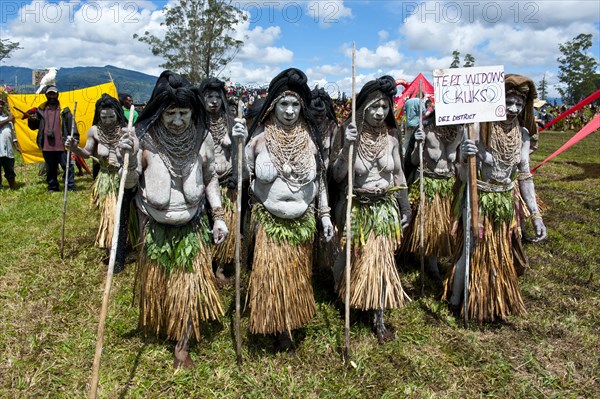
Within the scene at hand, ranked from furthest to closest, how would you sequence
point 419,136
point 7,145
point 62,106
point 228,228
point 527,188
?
point 62,106, point 7,145, point 228,228, point 419,136, point 527,188

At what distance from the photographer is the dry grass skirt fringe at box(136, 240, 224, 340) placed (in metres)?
3.10

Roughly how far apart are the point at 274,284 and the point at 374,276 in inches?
34.0

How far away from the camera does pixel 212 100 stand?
4.34 meters

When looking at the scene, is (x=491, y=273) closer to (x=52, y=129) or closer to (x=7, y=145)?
(x=52, y=129)

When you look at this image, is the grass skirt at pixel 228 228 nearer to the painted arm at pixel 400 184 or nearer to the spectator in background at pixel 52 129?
the painted arm at pixel 400 184

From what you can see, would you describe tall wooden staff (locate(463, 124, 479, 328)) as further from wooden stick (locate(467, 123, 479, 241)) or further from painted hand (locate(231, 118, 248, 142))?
painted hand (locate(231, 118, 248, 142))

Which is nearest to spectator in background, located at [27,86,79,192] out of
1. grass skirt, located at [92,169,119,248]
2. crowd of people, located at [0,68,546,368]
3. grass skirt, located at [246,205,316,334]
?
grass skirt, located at [92,169,119,248]

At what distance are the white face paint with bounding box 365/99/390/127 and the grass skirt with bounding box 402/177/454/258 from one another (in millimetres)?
1605

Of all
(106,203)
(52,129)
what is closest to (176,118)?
(106,203)

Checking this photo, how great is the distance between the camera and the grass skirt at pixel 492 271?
370cm

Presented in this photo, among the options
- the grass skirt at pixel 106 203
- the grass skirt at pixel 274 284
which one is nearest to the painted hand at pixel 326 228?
the grass skirt at pixel 274 284

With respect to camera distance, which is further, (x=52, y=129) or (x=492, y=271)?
(x=52, y=129)

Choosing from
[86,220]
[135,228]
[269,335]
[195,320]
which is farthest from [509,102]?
[86,220]

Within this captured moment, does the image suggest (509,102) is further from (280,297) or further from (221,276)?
(221,276)
